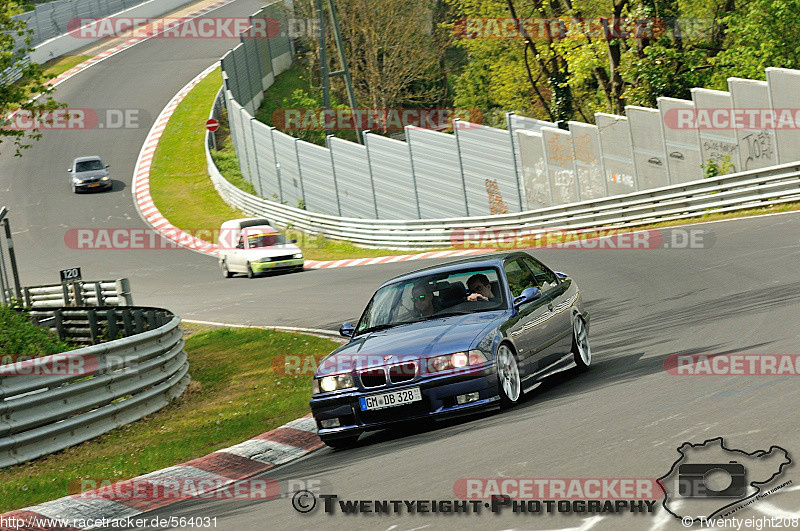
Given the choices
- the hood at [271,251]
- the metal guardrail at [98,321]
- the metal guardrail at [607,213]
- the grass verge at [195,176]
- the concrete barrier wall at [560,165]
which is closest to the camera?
the metal guardrail at [98,321]

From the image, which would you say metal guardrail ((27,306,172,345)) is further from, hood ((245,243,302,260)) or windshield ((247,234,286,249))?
windshield ((247,234,286,249))

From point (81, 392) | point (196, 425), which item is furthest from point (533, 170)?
point (81, 392)

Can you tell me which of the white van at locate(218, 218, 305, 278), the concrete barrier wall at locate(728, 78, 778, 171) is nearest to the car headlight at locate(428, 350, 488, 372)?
the concrete barrier wall at locate(728, 78, 778, 171)

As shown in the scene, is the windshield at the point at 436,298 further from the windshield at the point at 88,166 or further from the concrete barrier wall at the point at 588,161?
the windshield at the point at 88,166

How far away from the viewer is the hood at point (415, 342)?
30.4 ft

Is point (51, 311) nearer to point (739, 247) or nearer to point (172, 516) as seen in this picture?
point (739, 247)

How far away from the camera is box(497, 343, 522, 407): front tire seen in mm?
9336

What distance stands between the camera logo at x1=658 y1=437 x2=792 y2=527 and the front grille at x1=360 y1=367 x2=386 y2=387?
10.6 feet

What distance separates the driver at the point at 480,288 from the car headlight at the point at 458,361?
52.5 inches

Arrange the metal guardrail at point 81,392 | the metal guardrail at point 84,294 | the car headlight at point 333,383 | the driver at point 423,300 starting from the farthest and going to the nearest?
the metal guardrail at point 84,294
the driver at point 423,300
the metal guardrail at point 81,392
the car headlight at point 333,383

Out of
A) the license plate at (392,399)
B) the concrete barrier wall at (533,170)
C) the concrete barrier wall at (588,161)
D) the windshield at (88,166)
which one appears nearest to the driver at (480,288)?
the license plate at (392,399)

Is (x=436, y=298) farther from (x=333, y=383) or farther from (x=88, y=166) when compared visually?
(x=88, y=166)

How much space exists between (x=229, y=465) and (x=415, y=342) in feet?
6.59

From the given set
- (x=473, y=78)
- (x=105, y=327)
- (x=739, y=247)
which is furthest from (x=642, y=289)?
(x=473, y=78)
